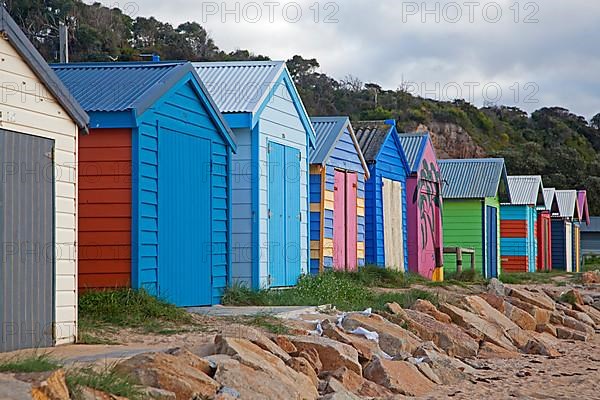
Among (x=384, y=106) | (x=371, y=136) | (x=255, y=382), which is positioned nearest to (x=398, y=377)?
(x=255, y=382)

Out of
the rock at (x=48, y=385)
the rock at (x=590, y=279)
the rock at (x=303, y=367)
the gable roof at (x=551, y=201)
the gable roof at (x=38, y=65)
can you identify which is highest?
the gable roof at (x=38, y=65)

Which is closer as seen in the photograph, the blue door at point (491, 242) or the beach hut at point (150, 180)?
the beach hut at point (150, 180)

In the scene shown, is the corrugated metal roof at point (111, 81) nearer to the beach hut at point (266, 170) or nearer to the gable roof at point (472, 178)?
the beach hut at point (266, 170)

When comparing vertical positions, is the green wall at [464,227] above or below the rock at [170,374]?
above

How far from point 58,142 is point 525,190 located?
29174 millimetres

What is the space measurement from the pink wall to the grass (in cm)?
1343

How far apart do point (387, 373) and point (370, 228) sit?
465 inches

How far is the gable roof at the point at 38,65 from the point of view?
8.94m

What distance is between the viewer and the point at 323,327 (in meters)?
11.8

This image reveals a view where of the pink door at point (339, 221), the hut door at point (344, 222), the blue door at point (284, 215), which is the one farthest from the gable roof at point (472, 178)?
the blue door at point (284, 215)

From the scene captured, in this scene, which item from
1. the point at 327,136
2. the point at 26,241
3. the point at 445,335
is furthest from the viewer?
the point at 327,136

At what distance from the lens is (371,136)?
2292 cm

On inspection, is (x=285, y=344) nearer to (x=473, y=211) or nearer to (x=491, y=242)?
(x=473, y=211)

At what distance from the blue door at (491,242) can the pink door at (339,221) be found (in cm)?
1197
